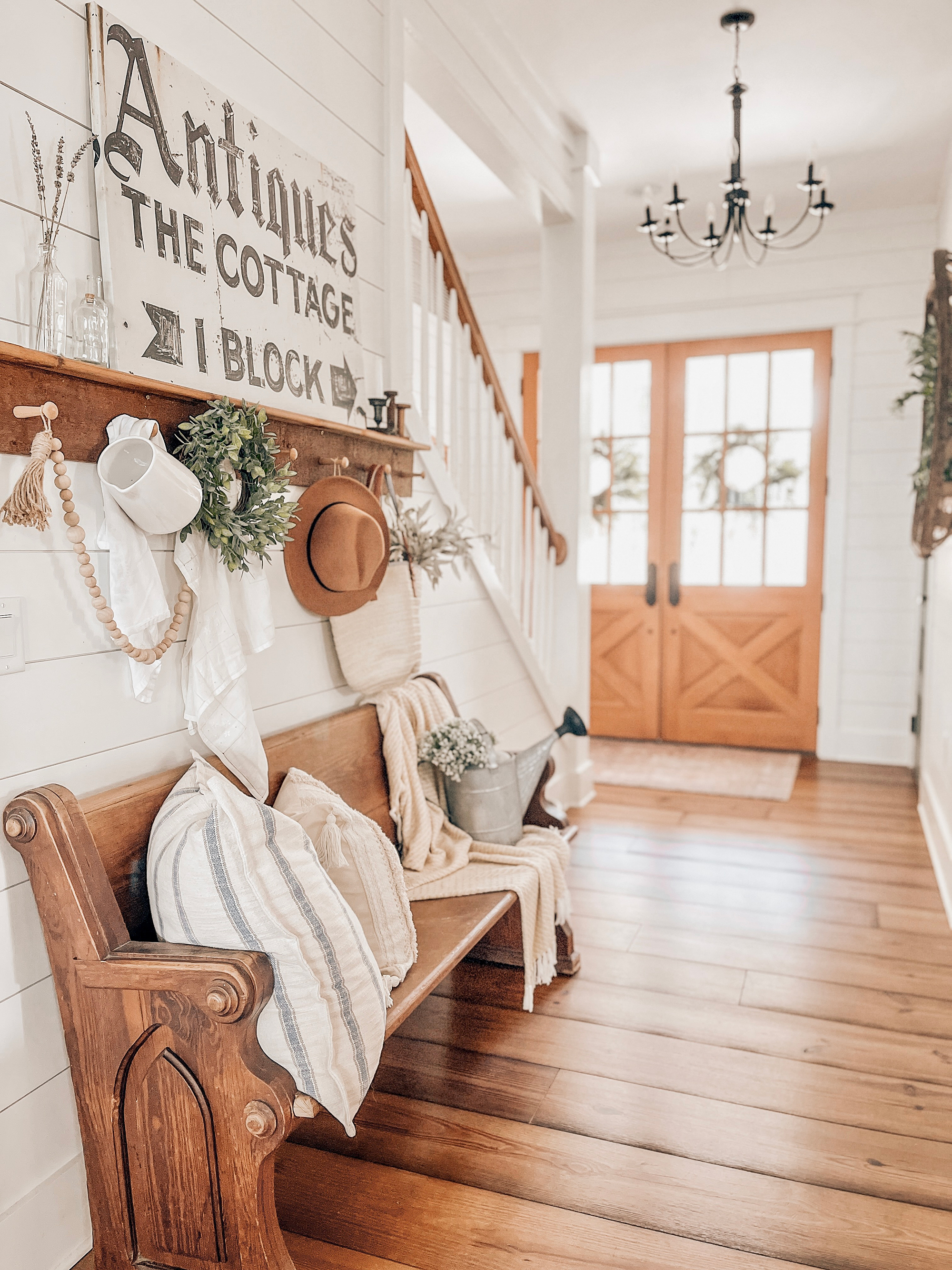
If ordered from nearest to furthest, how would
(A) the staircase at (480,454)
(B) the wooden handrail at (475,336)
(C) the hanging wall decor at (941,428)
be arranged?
(B) the wooden handrail at (475,336)
(A) the staircase at (480,454)
(C) the hanging wall decor at (941,428)

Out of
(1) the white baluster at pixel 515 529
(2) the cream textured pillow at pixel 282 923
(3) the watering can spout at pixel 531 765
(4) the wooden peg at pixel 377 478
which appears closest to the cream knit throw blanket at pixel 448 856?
(3) the watering can spout at pixel 531 765

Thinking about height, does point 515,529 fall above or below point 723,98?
below

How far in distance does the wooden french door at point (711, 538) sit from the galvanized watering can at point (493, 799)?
268 cm

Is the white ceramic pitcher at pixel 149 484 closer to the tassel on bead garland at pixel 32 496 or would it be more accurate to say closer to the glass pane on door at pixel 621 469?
the tassel on bead garland at pixel 32 496

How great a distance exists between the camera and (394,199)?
2.49m

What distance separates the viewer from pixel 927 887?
3.26 m

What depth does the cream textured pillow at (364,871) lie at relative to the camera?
1.84 metres

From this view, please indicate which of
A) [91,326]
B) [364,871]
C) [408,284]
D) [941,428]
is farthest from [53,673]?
[941,428]

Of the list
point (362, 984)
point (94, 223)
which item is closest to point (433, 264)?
point (94, 223)

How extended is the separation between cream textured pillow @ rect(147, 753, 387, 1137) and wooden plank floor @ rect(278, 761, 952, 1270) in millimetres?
411

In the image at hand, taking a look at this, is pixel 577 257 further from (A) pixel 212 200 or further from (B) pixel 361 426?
(A) pixel 212 200

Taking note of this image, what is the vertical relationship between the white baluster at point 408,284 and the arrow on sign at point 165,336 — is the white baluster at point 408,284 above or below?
above

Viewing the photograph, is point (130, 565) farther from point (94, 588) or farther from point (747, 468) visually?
point (747, 468)

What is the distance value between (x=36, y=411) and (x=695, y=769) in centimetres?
407
